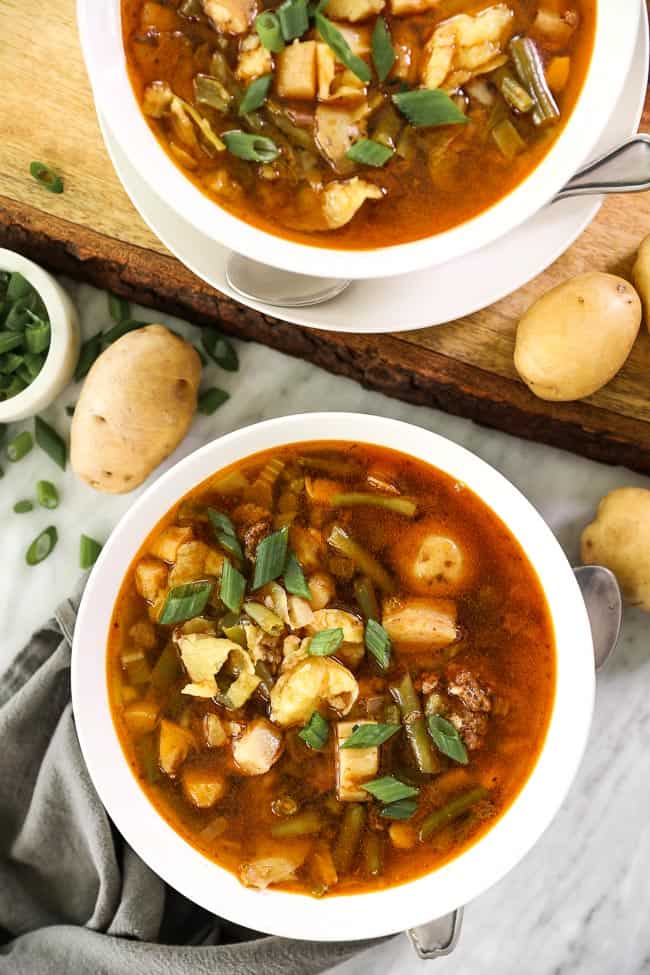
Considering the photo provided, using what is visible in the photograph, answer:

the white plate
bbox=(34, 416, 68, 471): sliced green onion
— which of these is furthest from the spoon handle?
bbox=(34, 416, 68, 471): sliced green onion

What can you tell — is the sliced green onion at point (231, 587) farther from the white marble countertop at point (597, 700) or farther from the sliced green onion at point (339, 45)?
the sliced green onion at point (339, 45)

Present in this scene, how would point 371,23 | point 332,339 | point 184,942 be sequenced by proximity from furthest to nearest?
point 184,942, point 332,339, point 371,23

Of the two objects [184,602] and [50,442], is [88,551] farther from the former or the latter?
[184,602]

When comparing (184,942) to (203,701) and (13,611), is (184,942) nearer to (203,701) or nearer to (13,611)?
(203,701)

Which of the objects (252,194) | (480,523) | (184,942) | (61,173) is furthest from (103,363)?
(184,942)

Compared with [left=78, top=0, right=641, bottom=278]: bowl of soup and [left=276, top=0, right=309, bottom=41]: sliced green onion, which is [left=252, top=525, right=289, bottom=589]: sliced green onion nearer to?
[left=78, top=0, right=641, bottom=278]: bowl of soup

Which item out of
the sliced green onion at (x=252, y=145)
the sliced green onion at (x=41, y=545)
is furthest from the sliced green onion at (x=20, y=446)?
the sliced green onion at (x=252, y=145)
